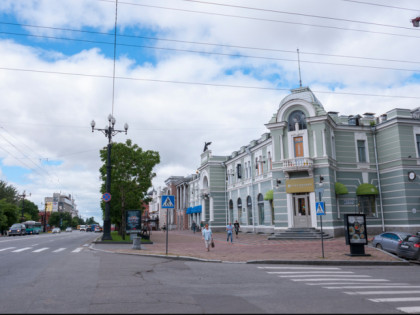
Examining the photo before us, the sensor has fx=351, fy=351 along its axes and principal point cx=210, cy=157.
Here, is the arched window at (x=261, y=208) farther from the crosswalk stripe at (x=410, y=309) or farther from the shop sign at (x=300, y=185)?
the crosswalk stripe at (x=410, y=309)

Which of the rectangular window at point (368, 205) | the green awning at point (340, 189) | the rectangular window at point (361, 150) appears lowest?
the rectangular window at point (368, 205)

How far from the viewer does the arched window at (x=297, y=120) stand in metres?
29.5

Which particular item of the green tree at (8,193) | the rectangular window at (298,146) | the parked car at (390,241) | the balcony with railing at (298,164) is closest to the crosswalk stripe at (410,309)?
the parked car at (390,241)

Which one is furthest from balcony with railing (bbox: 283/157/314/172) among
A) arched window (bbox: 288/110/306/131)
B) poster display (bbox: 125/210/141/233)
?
poster display (bbox: 125/210/141/233)

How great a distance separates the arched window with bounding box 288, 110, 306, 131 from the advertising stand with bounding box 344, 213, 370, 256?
41.1ft

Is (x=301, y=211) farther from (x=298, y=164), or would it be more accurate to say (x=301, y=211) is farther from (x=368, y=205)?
(x=368, y=205)

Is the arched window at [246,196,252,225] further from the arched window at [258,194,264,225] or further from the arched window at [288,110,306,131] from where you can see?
the arched window at [288,110,306,131]

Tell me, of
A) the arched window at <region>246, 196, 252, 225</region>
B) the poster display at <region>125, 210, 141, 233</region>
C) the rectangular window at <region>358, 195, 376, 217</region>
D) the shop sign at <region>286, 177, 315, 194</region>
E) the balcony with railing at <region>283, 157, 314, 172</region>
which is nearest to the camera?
the poster display at <region>125, 210, 141, 233</region>

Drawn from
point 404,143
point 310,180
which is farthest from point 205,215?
point 404,143

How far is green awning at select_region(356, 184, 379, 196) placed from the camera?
97.3ft

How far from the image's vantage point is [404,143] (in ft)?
A: 95.6

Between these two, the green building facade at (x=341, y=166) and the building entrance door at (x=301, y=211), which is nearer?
the green building facade at (x=341, y=166)

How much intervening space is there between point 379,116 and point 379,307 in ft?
95.0

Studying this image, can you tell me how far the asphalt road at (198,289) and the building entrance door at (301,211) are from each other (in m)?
14.6
